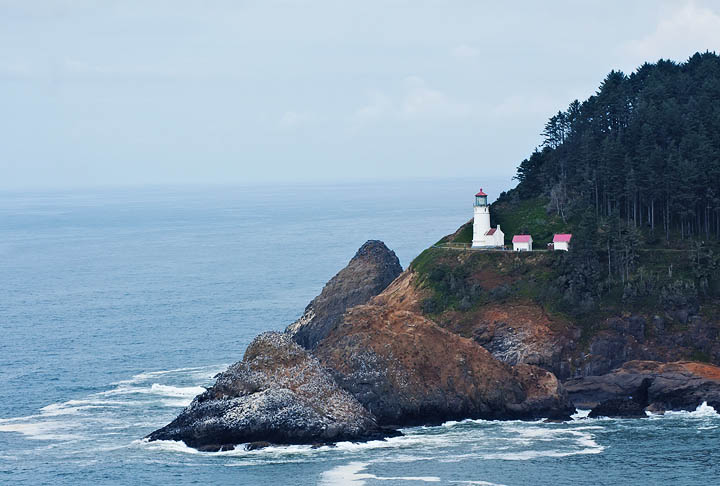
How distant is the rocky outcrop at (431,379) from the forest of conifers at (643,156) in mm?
26227

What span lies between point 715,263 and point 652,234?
927 centimetres

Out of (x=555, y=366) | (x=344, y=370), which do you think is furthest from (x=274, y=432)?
(x=555, y=366)

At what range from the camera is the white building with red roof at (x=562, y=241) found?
4306 inches

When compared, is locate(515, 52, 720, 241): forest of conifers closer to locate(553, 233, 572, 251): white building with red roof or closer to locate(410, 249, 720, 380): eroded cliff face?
locate(553, 233, 572, 251): white building with red roof

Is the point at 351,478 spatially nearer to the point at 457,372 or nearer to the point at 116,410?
the point at 457,372

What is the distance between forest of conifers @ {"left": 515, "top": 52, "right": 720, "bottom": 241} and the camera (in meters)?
111

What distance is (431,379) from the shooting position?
295 ft

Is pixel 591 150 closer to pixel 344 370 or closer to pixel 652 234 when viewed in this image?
pixel 652 234

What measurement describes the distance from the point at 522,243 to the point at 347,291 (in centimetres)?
1999

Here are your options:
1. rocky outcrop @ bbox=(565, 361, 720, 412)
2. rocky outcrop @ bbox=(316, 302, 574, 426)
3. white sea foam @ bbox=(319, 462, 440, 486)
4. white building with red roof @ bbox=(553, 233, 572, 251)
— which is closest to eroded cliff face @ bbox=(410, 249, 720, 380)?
white building with red roof @ bbox=(553, 233, 572, 251)

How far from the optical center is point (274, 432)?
82.6 meters

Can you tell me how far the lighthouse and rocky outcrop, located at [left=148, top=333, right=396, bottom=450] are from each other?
107 ft

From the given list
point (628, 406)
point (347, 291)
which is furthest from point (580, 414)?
point (347, 291)

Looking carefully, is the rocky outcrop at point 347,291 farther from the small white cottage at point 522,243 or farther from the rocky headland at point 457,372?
the small white cottage at point 522,243
